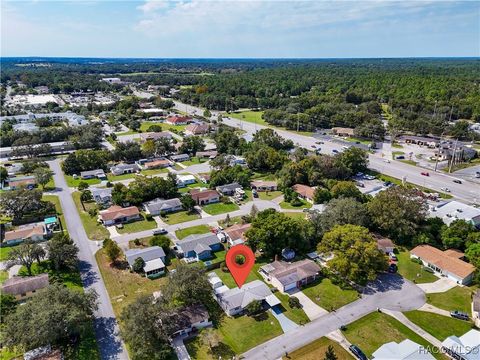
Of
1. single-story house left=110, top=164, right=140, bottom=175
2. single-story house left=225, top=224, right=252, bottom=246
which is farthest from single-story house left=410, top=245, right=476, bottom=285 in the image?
single-story house left=110, top=164, right=140, bottom=175

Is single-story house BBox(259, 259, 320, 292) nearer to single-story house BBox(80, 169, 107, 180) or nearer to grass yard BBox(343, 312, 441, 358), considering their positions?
grass yard BBox(343, 312, 441, 358)

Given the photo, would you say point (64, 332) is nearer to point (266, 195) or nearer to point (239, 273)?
point (239, 273)

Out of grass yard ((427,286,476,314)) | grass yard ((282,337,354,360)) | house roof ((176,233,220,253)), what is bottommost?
grass yard ((282,337,354,360))

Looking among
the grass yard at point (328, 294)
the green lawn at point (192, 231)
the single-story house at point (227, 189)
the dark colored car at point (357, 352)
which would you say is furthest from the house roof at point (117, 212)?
the dark colored car at point (357, 352)

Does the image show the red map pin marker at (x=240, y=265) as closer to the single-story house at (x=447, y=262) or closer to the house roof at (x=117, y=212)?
the house roof at (x=117, y=212)

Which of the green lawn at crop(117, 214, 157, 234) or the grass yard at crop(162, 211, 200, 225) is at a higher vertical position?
the grass yard at crop(162, 211, 200, 225)

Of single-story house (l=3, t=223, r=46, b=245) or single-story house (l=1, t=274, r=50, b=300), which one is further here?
single-story house (l=3, t=223, r=46, b=245)

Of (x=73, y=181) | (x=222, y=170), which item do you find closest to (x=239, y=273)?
(x=222, y=170)
